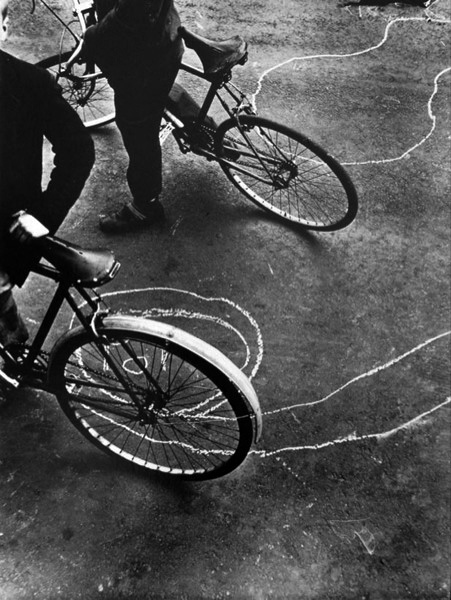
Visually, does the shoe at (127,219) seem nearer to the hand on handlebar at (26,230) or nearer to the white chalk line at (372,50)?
the white chalk line at (372,50)

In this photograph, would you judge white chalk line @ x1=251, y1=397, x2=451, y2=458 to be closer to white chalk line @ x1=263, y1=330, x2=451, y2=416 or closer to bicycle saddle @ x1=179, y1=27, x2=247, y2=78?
white chalk line @ x1=263, y1=330, x2=451, y2=416

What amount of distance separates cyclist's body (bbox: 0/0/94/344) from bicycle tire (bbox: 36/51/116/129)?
61.5 inches

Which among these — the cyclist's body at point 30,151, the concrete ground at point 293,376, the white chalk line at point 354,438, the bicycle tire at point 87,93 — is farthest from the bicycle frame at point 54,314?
the bicycle tire at point 87,93

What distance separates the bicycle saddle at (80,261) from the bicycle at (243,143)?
5.21 feet

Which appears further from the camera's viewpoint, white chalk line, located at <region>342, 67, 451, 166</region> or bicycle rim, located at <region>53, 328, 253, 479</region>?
white chalk line, located at <region>342, 67, 451, 166</region>

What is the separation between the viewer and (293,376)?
130 inches

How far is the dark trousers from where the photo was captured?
3080 mm

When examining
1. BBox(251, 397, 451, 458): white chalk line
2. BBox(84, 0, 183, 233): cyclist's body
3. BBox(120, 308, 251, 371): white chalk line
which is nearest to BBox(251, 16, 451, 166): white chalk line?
BBox(84, 0, 183, 233): cyclist's body

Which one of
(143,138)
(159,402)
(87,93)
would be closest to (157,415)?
(159,402)

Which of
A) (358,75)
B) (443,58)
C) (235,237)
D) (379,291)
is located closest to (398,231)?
(379,291)

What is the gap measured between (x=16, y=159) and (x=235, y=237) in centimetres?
197

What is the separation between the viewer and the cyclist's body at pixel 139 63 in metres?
2.76

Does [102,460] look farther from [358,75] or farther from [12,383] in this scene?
[358,75]

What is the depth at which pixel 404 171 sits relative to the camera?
14.3ft
